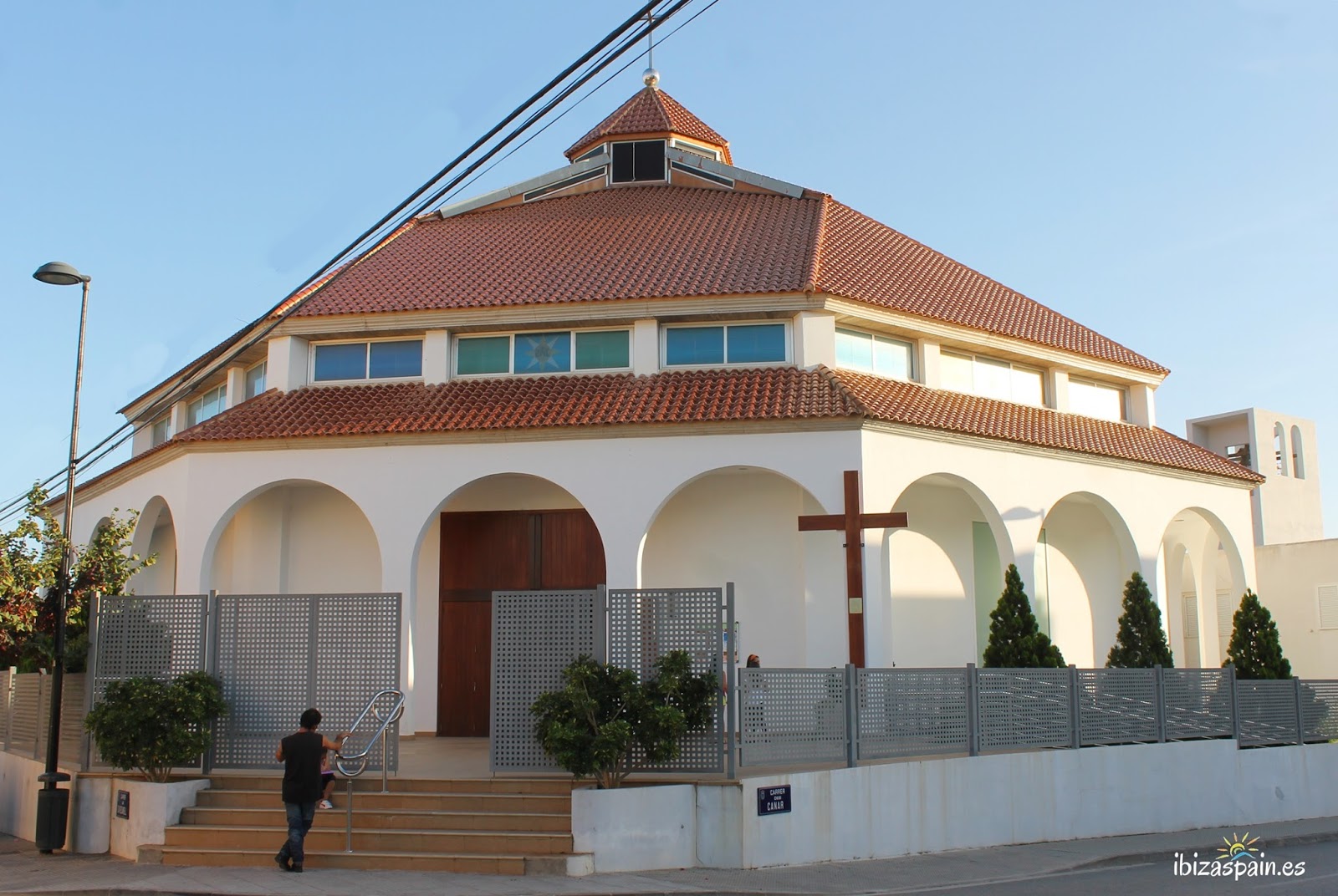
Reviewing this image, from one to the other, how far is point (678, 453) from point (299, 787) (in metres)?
9.07

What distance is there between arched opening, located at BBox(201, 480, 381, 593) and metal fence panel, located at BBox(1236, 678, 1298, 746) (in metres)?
14.8

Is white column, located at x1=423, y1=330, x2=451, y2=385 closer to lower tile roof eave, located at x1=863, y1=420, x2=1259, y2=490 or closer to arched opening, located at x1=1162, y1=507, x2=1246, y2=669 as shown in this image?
lower tile roof eave, located at x1=863, y1=420, x2=1259, y2=490

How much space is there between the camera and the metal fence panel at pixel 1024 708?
635 inches

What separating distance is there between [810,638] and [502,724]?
8281 millimetres

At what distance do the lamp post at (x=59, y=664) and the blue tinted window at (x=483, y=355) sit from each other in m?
7.24

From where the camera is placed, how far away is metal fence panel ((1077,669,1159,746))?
1741 centimetres

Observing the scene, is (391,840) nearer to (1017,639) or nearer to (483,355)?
(1017,639)

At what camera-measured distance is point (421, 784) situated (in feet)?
47.2

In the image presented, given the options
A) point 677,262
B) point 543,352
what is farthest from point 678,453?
point 677,262

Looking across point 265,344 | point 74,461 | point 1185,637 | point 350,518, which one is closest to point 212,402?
point 265,344

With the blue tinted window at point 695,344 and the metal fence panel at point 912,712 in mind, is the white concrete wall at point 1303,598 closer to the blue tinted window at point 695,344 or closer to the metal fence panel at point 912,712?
the blue tinted window at point 695,344

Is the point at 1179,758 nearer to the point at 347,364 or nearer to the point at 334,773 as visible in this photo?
the point at 334,773

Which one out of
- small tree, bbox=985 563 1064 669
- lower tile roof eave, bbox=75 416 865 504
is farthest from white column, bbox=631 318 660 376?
small tree, bbox=985 563 1064 669

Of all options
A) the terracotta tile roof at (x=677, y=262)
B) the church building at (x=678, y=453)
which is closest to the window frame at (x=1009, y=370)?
the church building at (x=678, y=453)
